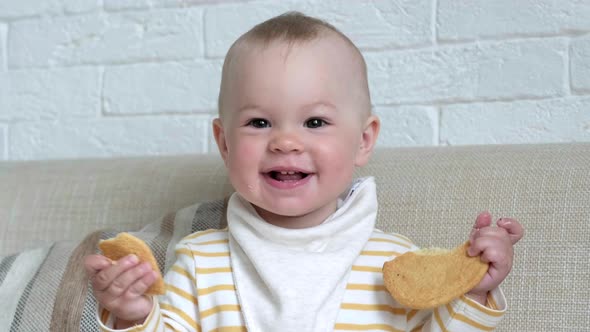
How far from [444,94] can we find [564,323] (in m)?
0.53

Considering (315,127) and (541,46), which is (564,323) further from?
(541,46)

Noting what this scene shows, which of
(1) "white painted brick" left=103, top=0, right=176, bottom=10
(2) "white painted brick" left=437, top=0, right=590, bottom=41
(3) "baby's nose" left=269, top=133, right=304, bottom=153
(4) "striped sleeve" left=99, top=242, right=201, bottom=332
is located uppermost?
(2) "white painted brick" left=437, top=0, right=590, bottom=41

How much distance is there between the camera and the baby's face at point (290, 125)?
103 centimetres

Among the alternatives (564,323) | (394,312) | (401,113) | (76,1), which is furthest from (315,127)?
(76,1)

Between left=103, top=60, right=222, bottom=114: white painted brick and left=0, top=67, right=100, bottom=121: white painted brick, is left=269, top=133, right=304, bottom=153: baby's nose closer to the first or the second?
left=103, top=60, right=222, bottom=114: white painted brick

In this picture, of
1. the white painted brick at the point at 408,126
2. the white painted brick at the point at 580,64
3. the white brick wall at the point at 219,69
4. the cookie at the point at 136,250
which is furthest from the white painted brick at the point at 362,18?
the cookie at the point at 136,250

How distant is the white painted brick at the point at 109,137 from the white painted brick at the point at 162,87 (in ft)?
0.08

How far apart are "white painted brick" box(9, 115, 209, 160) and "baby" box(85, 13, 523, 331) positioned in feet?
1.85

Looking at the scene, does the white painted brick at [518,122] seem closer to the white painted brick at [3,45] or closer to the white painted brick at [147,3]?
the white painted brick at [147,3]

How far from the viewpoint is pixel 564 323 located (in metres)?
1.09

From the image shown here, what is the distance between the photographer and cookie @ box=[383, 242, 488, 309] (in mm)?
983

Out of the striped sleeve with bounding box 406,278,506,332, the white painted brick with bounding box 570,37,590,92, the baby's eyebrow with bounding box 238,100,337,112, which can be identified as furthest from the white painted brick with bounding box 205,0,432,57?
the striped sleeve with bounding box 406,278,506,332

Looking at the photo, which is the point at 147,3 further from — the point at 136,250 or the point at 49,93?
the point at 136,250

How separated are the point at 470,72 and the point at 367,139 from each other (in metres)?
0.41
